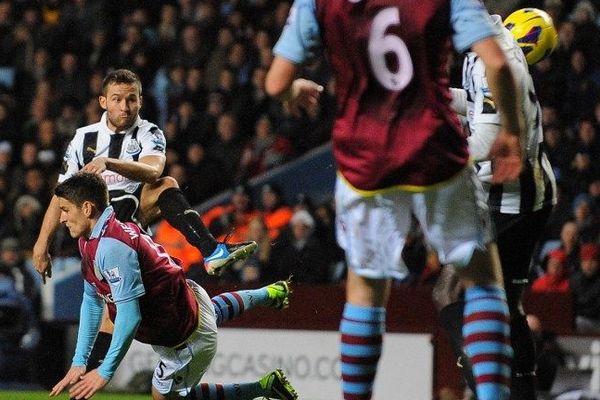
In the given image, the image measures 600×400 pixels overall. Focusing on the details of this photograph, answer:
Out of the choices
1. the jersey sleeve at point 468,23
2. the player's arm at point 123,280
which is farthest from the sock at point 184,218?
the jersey sleeve at point 468,23

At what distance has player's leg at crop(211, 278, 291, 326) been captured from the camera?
7367 millimetres

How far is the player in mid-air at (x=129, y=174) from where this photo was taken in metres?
7.31

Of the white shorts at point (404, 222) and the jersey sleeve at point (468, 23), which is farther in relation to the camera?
the white shorts at point (404, 222)

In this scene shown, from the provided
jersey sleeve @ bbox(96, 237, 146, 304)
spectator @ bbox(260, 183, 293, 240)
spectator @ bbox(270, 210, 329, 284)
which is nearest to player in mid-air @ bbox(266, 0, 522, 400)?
jersey sleeve @ bbox(96, 237, 146, 304)

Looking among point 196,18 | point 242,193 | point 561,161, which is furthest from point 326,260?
point 196,18

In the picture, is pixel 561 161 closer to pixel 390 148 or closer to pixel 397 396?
pixel 397 396

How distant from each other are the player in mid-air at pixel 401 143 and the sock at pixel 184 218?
297cm

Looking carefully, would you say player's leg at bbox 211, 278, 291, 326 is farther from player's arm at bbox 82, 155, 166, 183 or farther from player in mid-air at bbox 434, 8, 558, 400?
player in mid-air at bbox 434, 8, 558, 400

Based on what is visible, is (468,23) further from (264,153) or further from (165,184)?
(264,153)

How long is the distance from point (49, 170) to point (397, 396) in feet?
17.1

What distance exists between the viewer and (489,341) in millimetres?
4875

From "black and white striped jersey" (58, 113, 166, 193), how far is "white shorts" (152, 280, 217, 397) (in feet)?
3.59

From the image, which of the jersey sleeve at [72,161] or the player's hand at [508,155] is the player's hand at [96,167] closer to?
the jersey sleeve at [72,161]

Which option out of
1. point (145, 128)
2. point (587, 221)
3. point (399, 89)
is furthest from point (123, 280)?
point (587, 221)
